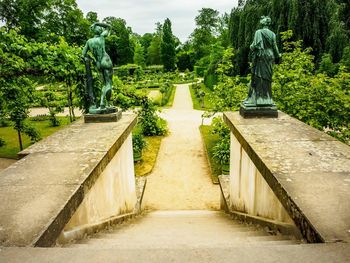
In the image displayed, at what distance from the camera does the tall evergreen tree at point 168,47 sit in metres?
57.8

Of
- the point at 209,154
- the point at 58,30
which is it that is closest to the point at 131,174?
the point at 209,154

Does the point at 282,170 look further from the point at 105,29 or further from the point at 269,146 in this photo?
the point at 105,29

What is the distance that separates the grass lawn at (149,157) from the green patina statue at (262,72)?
5.81 meters

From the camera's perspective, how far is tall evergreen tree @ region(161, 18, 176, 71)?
5778 cm

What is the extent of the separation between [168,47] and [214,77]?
2881 centimetres

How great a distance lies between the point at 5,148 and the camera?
14.4 meters

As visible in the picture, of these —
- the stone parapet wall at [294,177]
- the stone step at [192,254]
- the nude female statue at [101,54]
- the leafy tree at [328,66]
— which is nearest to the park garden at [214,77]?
the leafy tree at [328,66]

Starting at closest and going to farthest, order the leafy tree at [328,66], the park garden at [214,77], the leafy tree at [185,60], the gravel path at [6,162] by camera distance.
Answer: the park garden at [214,77], the gravel path at [6,162], the leafy tree at [328,66], the leafy tree at [185,60]

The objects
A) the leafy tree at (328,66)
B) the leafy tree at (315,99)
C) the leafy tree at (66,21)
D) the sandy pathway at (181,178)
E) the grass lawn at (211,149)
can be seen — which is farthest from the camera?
the leafy tree at (66,21)

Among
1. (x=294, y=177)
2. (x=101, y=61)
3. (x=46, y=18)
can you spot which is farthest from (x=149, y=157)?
(x=46, y=18)

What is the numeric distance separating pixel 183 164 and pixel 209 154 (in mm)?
1424

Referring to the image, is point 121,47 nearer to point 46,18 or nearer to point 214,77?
point 46,18

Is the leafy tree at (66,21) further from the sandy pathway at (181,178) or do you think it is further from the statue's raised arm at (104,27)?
the statue's raised arm at (104,27)

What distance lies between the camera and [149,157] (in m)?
12.9
